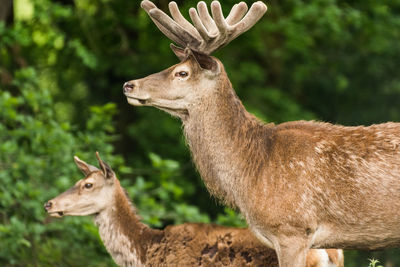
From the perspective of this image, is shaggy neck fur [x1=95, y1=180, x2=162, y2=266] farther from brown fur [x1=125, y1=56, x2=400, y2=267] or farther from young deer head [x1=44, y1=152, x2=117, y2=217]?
brown fur [x1=125, y1=56, x2=400, y2=267]

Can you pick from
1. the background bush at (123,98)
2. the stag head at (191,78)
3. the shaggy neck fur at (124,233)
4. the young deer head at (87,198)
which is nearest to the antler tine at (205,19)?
the stag head at (191,78)

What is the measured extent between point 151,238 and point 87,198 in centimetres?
89

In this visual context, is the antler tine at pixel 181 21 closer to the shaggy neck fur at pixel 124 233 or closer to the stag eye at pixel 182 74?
the stag eye at pixel 182 74

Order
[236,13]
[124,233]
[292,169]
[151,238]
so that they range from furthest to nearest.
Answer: [124,233], [151,238], [236,13], [292,169]

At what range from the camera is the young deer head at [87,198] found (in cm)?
732

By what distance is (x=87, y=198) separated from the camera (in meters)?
7.36

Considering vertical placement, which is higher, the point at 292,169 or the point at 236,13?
the point at 236,13

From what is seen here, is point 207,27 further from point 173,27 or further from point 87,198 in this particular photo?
point 87,198

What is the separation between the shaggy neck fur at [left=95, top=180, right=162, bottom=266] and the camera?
22.7ft

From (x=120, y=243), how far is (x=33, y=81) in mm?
3513

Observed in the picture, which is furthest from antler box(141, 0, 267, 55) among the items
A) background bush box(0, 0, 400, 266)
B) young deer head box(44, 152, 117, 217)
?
background bush box(0, 0, 400, 266)

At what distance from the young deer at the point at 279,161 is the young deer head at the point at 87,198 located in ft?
5.78

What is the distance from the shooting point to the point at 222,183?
5.79 m

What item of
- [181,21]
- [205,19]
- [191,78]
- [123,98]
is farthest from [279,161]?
[123,98]
